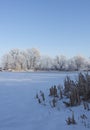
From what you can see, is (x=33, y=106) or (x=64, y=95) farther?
(x=64, y=95)

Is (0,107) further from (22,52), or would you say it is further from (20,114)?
(22,52)

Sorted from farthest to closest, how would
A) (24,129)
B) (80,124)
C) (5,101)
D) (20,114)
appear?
(5,101)
(20,114)
(80,124)
(24,129)

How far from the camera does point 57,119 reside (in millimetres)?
5961

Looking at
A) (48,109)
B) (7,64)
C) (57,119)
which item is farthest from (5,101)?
(7,64)

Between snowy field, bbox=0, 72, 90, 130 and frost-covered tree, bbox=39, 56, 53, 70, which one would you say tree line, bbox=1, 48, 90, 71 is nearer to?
frost-covered tree, bbox=39, 56, 53, 70

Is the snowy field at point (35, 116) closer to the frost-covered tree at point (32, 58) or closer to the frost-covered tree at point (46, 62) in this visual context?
the frost-covered tree at point (32, 58)

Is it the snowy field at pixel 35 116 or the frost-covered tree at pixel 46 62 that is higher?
the frost-covered tree at pixel 46 62

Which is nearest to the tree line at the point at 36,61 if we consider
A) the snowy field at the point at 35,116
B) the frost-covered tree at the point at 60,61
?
the frost-covered tree at the point at 60,61

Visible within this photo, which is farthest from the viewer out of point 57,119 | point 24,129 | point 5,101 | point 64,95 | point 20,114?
point 64,95

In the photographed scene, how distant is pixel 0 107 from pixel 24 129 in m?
2.26

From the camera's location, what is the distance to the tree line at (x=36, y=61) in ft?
327

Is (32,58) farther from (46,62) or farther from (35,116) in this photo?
(35,116)

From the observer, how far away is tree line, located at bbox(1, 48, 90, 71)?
327ft

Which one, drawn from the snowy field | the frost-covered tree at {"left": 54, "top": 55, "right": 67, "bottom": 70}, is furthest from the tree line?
the snowy field
